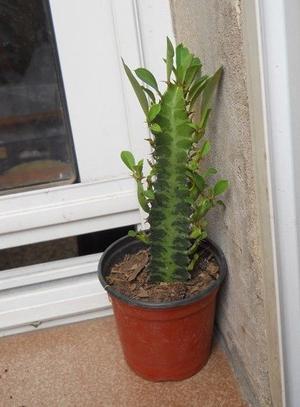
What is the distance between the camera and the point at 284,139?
70 cm

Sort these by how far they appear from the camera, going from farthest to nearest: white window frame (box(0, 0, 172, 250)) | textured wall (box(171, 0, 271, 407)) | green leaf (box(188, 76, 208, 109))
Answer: white window frame (box(0, 0, 172, 250)) → green leaf (box(188, 76, 208, 109)) → textured wall (box(171, 0, 271, 407))

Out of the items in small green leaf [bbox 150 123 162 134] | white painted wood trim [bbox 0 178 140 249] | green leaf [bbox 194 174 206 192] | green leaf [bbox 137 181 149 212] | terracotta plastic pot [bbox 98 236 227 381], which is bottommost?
terracotta plastic pot [bbox 98 236 227 381]

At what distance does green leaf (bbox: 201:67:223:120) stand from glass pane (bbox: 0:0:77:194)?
1.46ft

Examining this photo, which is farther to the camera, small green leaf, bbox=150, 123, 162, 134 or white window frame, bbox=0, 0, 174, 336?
white window frame, bbox=0, 0, 174, 336

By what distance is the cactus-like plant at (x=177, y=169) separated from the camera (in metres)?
0.92

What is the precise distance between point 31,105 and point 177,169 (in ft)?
1.61

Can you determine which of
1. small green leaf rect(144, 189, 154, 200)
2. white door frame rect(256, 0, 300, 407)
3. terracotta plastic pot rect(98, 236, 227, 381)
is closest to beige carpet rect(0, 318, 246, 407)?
terracotta plastic pot rect(98, 236, 227, 381)

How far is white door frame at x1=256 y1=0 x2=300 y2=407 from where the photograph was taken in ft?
2.17

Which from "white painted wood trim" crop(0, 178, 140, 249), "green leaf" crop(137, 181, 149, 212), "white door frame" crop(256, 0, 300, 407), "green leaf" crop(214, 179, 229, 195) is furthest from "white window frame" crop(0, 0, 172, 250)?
"white door frame" crop(256, 0, 300, 407)

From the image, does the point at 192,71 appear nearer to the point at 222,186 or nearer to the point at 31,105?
the point at 222,186

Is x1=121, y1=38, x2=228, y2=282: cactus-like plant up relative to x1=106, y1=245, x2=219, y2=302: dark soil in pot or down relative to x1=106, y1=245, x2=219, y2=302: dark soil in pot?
up

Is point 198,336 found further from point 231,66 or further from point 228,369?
point 231,66

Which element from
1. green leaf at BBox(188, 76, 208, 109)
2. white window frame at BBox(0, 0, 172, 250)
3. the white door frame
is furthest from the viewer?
white window frame at BBox(0, 0, 172, 250)

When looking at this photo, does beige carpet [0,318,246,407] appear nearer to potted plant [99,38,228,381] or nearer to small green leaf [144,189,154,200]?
potted plant [99,38,228,381]
